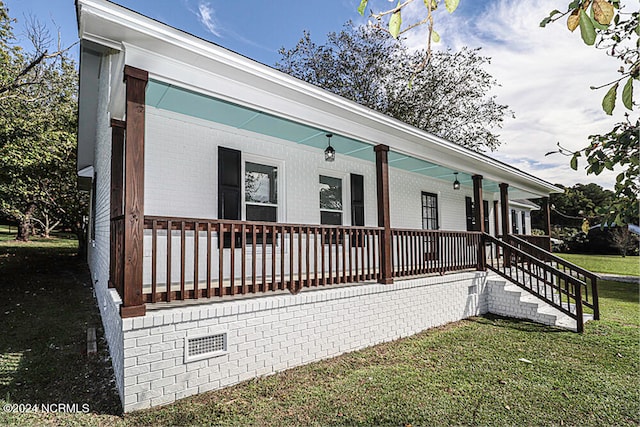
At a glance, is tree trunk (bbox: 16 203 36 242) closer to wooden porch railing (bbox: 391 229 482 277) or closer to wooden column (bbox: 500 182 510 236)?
wooden porch railing (bbox: 391 229 482 277)

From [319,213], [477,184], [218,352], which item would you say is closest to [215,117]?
[319,213]

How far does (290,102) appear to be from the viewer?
194 inches

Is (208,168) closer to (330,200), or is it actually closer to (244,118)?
(244,118)

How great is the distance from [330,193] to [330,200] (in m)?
0.16

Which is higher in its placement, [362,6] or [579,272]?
[362,6]

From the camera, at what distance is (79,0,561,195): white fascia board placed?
A: 3318mm

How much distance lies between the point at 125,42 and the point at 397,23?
332 centimetres

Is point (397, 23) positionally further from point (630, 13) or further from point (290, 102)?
point (290, 102)

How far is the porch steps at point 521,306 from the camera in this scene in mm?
6918

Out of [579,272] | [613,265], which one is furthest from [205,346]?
[613,265]

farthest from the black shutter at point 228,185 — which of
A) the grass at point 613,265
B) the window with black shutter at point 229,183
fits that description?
the grass at point 613,265

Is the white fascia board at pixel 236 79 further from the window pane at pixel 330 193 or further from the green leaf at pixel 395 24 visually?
the green leaf at pixel 395 24

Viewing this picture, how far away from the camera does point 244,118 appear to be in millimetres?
5520

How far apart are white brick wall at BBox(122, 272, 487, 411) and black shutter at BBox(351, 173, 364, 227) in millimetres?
2133
